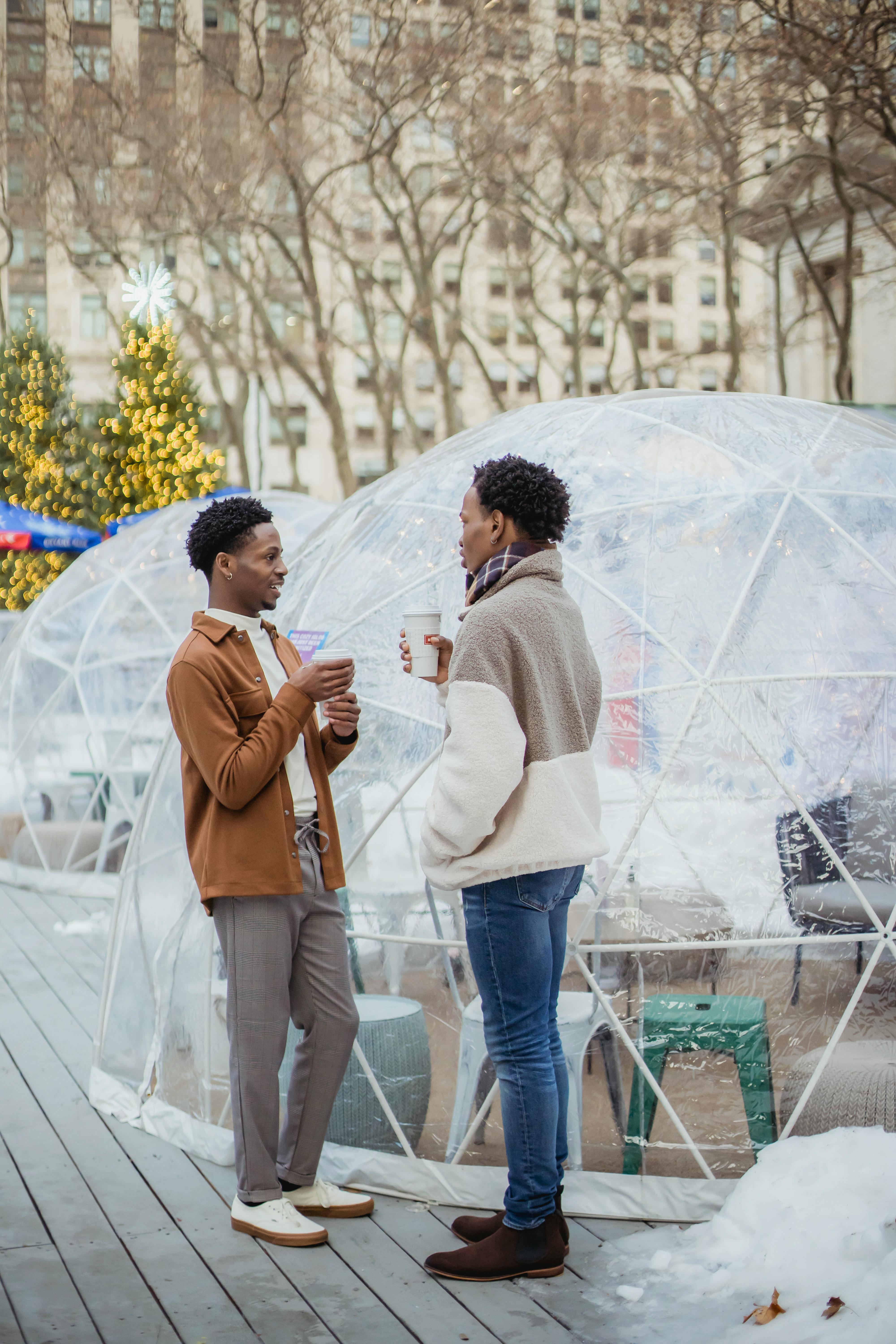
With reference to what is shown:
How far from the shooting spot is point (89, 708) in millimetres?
9758

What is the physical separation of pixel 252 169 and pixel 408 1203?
18.5m

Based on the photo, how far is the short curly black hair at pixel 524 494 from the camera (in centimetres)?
322

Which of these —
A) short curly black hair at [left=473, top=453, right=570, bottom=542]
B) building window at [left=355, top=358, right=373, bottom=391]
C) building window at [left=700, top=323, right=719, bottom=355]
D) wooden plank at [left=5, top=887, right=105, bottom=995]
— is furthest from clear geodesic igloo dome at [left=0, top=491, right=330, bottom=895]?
building window at [left=355, top=358, right=373, bottom=391]

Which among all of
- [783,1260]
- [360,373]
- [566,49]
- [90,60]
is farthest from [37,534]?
[360,373]

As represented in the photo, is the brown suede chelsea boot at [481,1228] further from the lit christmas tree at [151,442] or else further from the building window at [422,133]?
the building window at [422,133]

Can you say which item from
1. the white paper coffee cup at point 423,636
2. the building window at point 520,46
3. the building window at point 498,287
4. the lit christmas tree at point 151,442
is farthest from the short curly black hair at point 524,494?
the building window at point 498,287

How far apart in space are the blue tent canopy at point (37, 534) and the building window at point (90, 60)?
6540 mm

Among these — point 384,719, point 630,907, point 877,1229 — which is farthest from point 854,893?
point 384,719

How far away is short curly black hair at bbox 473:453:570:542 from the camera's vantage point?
3.22 metres

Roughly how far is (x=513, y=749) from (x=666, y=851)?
3.29 feet

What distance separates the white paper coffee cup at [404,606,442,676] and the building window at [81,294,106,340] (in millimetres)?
33142

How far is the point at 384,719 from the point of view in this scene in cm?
426

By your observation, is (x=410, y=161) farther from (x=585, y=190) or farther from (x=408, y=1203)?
(x=408, y=1203)

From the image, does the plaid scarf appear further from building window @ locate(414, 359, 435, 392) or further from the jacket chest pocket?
building window @ locate(414, 359, 435, 392)
